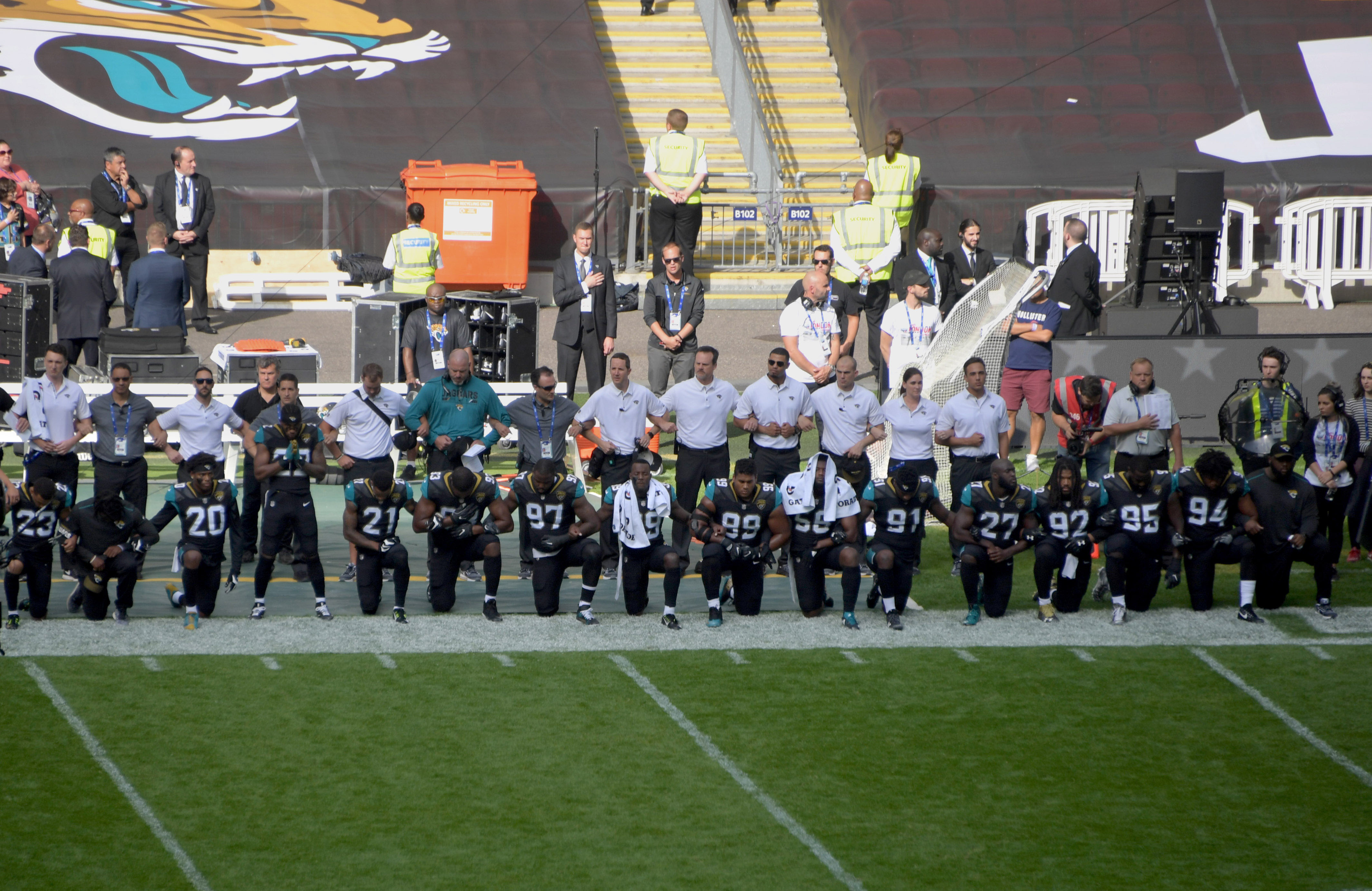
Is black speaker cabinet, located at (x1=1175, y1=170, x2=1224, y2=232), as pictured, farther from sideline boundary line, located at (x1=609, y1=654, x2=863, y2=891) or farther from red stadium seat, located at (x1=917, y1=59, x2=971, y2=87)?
sideline boundary line, located at (x1=609, y1=654, x2=863, y2=891)

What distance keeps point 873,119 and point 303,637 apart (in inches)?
631

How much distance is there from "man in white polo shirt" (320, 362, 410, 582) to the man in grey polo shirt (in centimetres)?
141

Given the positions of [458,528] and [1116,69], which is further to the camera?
[1116,69]

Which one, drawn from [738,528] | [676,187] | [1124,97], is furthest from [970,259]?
[1124,97]

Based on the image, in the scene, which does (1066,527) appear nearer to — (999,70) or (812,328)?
(812,328)

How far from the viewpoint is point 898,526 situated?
1306 centimetres

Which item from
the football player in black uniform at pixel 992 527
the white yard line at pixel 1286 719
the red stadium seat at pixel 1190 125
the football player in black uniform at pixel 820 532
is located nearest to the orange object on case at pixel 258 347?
the football player in black uniform at pixel 820 532

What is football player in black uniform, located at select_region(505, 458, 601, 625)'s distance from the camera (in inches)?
507

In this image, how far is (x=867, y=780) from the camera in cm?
1007

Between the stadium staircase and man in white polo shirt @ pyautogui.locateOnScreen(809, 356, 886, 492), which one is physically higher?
the stadium staircase

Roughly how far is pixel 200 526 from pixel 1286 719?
7.78m

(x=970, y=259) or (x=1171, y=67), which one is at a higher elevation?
(x=1171, y=67)

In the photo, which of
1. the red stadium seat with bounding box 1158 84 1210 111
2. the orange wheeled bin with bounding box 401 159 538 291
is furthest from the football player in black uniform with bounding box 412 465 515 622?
the red stadium seat with bounding box 1158 84 1210 111

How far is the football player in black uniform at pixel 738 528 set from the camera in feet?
42.2
